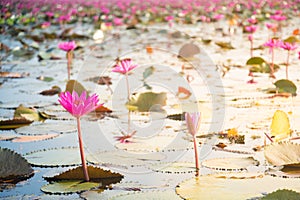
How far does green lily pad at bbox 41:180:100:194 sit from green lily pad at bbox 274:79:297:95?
4.57 feet

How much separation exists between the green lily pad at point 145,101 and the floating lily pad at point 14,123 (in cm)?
46

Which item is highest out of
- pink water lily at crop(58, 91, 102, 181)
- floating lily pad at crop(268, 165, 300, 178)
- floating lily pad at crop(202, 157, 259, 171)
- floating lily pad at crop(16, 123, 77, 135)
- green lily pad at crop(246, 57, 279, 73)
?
green lily pad at crop(246, 57, 279, 73)

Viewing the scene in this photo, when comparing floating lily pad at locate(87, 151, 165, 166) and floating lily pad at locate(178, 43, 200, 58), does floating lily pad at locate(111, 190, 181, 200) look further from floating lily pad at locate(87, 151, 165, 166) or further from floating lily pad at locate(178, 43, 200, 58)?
floating lily pad at locate(178, 43, 200, 58)

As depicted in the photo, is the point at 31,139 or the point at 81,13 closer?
the point at 31,139

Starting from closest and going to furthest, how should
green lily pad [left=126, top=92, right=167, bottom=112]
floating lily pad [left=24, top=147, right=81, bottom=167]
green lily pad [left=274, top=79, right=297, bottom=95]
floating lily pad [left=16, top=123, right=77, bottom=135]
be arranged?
floating lily pad [left=24, top=147, right=81, bottom=167]
floating lily pad [left=16, top=123, right=77, bottom=135]
green lily pad [left=126, top=92, right=167, bottom=112]
green lily pad [left=274, top=79, right=297, bottom=95]

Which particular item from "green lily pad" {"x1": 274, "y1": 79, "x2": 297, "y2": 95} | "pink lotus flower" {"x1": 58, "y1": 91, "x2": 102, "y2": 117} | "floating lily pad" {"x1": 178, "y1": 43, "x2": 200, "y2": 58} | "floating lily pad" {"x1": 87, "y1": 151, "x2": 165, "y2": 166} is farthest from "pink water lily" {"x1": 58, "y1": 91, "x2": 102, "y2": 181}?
"floating lily pad" {"x1": 178, "y1": 43, "x2": 200, "y2": 58}

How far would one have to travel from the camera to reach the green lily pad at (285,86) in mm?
2387

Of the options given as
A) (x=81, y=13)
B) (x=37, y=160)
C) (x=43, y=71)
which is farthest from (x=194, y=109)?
(x=81, y=13)

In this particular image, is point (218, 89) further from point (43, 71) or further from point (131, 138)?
point (43, 71)

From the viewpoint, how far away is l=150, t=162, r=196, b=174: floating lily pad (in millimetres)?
1398

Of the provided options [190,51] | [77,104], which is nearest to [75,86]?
[77,104]

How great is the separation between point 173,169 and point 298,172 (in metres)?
0.34

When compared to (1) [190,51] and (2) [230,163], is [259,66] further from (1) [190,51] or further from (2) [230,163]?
(2) [230,163]

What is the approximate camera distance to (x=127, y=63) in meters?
2.17
